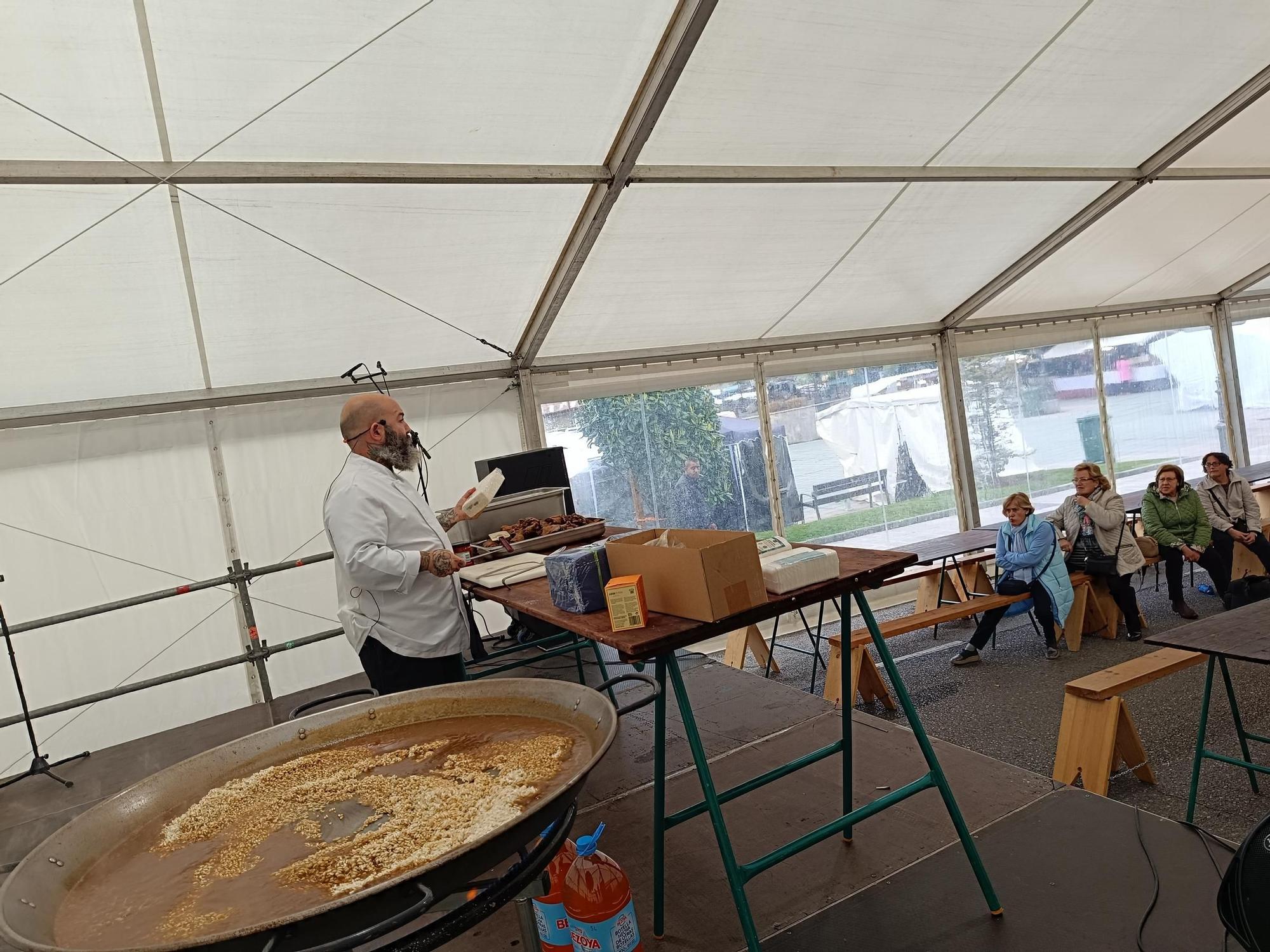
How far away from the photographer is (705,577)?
1650 mm

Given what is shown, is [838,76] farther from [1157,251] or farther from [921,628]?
[1157,251]

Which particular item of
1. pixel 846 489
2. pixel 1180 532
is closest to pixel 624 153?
pixel 846 489

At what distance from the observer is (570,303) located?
18.0ft

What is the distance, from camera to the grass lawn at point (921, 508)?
7535mm

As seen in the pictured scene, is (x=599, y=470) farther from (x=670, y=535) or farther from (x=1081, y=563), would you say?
(x=670, y=535)

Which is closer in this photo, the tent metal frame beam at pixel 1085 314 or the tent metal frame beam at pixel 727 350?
the tent metal frame beam at pixel 727 350

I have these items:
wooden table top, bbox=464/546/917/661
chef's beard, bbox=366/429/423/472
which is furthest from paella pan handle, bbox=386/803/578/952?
chef's beard, bbox=366/429/423/472

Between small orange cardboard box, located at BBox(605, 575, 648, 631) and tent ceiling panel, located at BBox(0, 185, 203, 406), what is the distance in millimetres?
3205

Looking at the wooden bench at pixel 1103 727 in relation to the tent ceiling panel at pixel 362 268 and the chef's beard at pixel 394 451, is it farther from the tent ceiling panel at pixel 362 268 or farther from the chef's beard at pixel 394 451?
the tent ceiling panel at pixel 362 268

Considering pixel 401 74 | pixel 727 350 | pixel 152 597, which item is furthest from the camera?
pixel 727 350

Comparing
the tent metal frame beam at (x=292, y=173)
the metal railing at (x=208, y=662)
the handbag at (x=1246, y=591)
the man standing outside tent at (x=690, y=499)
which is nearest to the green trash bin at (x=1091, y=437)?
the handbag at (x=1246, y=591)

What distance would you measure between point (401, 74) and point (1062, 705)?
4572mm

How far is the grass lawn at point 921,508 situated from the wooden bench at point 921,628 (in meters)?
2.03

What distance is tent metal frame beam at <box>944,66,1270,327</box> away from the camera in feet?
17.7
